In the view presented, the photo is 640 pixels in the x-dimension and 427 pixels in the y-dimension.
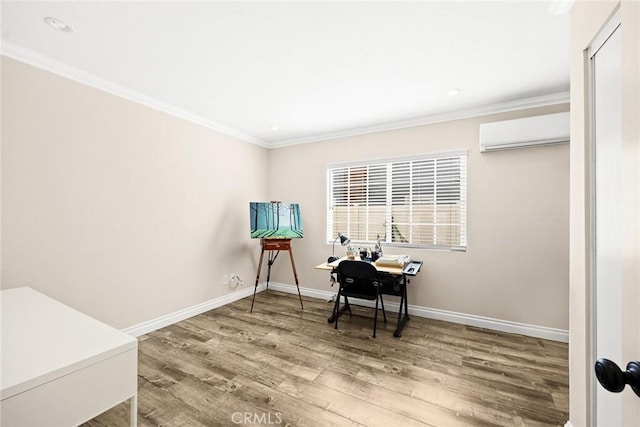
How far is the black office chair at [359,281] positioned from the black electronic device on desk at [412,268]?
322mm

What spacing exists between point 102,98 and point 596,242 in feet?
12.4

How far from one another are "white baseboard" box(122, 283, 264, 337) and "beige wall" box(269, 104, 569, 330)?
7.73ft

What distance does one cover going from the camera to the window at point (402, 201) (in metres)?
3.29

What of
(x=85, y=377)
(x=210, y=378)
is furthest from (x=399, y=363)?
(x=85, y=377)

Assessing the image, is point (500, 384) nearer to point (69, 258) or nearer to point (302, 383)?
point (302, 383)

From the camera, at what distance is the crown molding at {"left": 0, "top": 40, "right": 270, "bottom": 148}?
2.04 m

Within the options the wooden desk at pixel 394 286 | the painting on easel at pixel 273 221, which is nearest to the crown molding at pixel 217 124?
the painting on easel at pixel 273 221

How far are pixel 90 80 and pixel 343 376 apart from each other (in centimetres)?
341

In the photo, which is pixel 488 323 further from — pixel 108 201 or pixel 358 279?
pixel 108 201

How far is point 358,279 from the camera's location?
310 cm

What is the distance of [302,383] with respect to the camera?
2.07 metres

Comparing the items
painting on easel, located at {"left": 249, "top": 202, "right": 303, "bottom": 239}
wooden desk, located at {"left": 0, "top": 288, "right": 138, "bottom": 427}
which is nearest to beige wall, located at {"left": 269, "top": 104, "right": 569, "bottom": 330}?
painting on easel, located at {"left": 249, "top": 202, "right": 303, "bottom": 239}

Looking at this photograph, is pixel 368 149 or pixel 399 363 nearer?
pixel 399 363

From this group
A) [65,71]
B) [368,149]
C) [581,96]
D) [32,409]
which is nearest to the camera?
[32,409]
